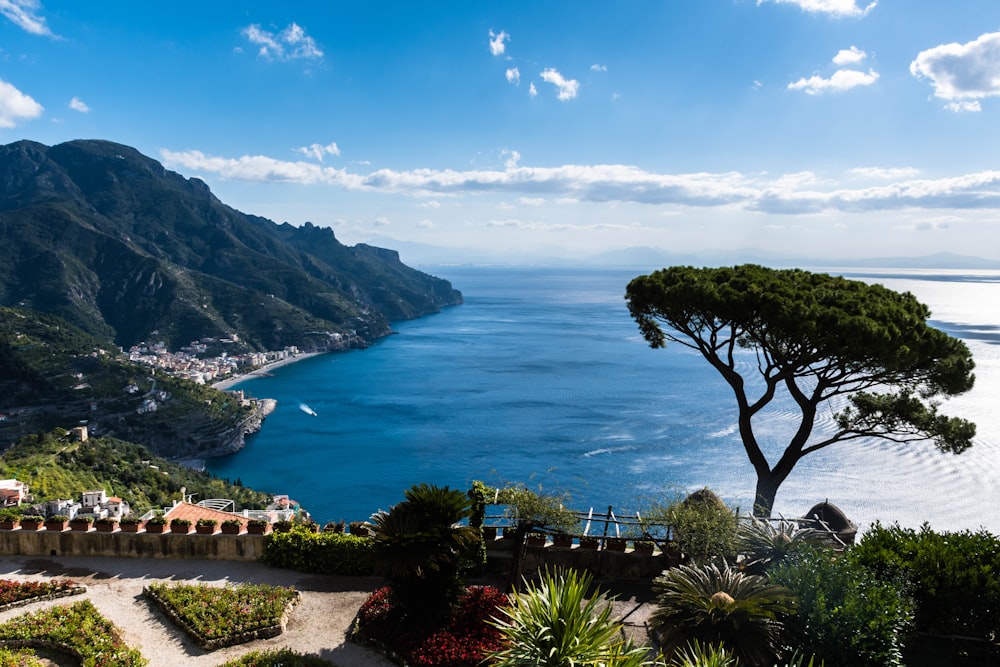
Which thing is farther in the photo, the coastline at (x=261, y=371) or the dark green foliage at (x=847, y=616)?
the coastline at (x=261, y=371)

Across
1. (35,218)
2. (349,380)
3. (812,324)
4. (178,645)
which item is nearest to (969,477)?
(812,324)

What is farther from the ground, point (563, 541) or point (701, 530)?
point (701, 530)

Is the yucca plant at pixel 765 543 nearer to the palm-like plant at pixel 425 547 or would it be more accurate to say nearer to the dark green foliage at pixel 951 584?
the dark green foliage at pixel 951 584

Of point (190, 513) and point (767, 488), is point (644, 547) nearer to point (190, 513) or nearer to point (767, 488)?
point (767, 488)

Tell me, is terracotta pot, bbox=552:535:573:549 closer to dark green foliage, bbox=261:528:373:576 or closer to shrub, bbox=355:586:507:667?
shrub, bbox=355:586:507:667

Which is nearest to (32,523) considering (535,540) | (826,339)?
(535,540)

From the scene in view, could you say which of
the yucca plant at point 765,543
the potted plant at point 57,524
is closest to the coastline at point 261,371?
the potted plant at point 57,524

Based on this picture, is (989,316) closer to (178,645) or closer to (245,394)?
(245,394)

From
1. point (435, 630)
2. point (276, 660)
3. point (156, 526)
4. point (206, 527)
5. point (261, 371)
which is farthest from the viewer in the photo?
point (261, 371)
